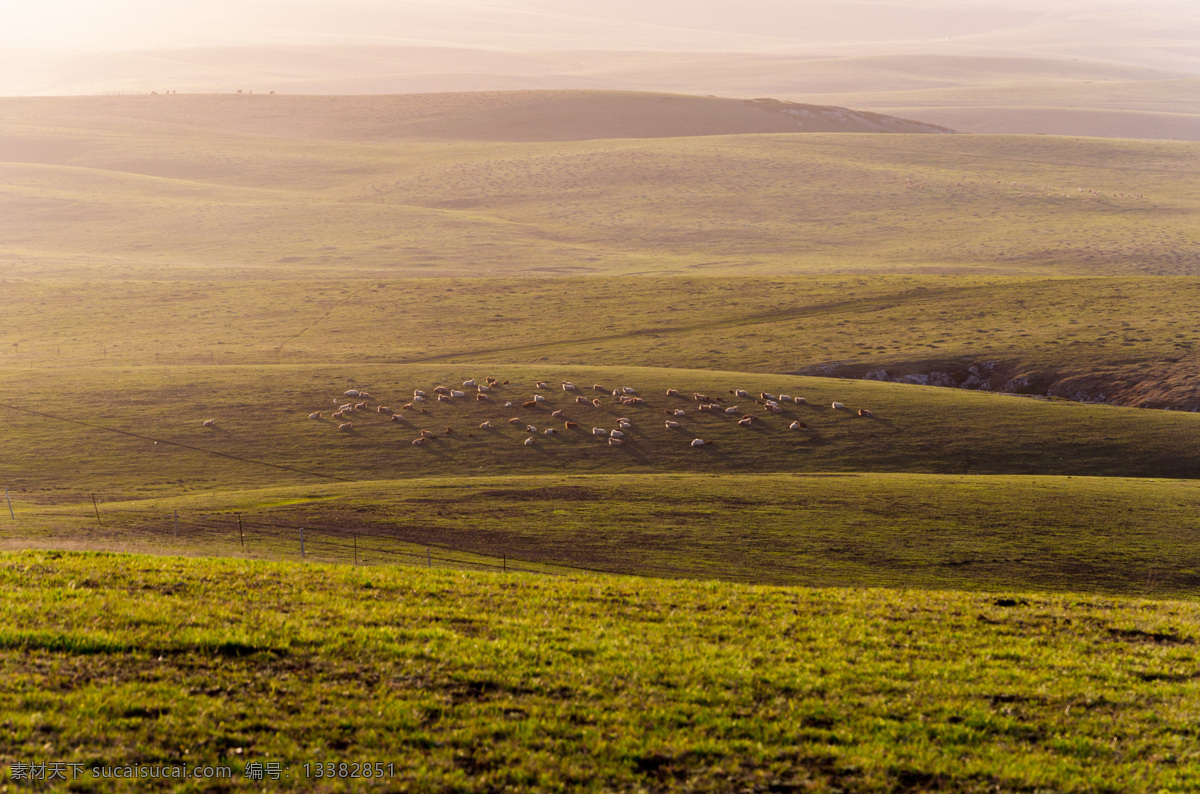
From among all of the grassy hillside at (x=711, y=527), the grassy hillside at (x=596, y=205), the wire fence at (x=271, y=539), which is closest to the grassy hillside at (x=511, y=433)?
the grassy hillside at (x=711, y=527)

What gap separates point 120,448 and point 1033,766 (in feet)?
160

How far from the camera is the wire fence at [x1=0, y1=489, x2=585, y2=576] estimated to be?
2892 cm

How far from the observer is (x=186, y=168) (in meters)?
164

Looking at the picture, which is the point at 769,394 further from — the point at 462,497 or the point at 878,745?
the point at 878,745

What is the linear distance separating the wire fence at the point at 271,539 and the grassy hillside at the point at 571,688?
1131cm

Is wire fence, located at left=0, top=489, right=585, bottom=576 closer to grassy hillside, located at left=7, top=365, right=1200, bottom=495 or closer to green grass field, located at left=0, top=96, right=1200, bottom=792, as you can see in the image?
green grass field, located at left=0, top=96, right=1200, bottom=792

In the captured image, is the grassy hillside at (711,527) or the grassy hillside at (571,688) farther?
the grassy hillside at (711,527)

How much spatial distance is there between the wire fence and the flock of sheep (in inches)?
677

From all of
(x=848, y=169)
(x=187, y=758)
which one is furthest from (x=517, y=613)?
(x=848, y=169)

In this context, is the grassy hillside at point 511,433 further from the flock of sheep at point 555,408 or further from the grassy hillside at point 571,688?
the grassy hillside at point 571,688

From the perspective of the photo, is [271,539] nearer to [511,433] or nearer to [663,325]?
[511,433]

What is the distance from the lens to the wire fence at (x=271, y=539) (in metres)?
28.9

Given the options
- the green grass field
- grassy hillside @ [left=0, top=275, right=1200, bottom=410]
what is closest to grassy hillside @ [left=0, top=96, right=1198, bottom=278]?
the green grass field

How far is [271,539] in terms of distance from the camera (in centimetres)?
3178
